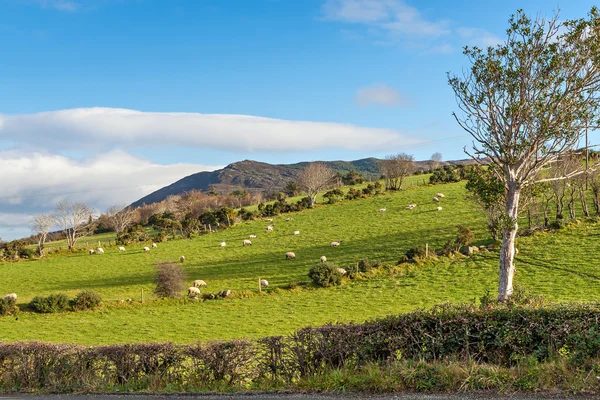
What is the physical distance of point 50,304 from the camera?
36594 millimetres

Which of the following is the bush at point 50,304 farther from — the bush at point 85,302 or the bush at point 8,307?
the bush at point 8,307

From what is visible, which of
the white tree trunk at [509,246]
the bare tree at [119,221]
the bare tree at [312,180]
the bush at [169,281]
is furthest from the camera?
the bare tree at [119,221]

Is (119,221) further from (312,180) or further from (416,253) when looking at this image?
(416,253)

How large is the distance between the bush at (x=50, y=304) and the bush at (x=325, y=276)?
1950cm

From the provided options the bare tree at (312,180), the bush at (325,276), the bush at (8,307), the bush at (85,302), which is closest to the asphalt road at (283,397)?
the bush at (85,302)

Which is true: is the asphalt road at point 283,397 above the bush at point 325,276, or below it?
above

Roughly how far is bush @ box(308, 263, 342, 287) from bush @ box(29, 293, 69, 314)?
64.0 feet

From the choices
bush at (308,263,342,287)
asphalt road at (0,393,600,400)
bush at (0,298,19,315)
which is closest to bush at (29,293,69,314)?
bush at (0,298,19,315)

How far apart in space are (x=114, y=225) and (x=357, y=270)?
2994 inches

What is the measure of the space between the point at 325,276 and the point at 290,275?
584cm

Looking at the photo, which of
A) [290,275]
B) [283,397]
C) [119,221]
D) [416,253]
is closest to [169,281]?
[290,275]

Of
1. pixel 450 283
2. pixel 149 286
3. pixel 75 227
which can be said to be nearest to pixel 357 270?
pixel 450 283

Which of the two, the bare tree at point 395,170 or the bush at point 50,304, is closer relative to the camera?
the bush at point 50,304

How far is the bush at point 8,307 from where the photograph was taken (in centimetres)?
3584
